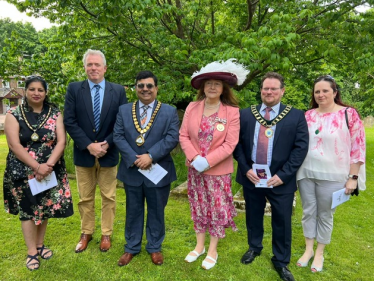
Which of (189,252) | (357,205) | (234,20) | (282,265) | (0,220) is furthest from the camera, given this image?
(234,20)

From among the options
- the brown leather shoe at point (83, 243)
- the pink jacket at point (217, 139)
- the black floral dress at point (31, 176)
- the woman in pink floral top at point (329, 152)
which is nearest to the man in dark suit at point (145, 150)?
the pink jacket at point (217, 139)

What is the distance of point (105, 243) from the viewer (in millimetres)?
3492

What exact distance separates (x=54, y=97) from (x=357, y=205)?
6556 mm

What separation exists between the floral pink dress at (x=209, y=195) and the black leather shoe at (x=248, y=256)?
1.55 ft

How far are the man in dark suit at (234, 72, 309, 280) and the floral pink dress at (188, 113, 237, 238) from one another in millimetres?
259

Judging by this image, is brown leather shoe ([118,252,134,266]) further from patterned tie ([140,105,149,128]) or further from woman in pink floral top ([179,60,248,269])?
patterned tie ([140,105,149,128])

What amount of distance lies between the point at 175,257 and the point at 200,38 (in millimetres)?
5069

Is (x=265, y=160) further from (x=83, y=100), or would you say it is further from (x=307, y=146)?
(x=83, y=100)

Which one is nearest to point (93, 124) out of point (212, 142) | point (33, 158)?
point (33, 158)

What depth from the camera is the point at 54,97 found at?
20.0 feet

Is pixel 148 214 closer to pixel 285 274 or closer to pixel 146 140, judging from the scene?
pixel 146 140

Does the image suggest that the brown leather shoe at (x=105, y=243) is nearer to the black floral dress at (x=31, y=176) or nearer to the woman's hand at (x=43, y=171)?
the black floral dress at (x=31, y=176)

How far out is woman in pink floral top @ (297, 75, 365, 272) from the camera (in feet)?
9.39

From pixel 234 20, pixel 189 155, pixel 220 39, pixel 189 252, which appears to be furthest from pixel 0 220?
pixel 234 20
